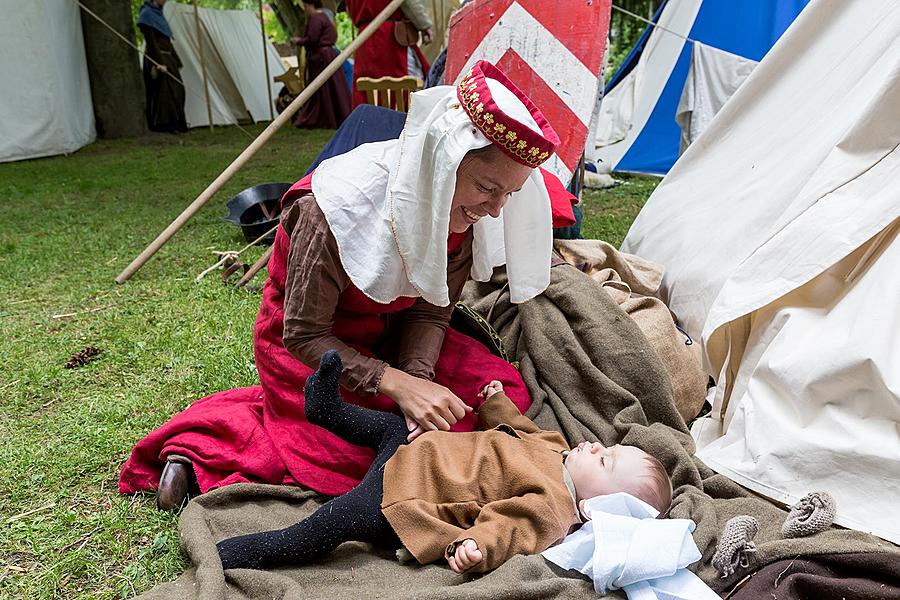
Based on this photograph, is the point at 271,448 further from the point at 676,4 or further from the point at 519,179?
the point at 676,4

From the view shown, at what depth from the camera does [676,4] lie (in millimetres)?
6266

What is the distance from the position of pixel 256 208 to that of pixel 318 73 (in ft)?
23.7

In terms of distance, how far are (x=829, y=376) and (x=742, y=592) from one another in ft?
2.05

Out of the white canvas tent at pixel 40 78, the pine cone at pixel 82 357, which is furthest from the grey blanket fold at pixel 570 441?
the white canvas tent at pixel 40 78

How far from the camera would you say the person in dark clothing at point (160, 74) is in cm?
988

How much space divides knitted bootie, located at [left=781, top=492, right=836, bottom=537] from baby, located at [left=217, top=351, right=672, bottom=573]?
0.26 meters

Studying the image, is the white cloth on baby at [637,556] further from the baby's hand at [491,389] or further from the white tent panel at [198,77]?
the white tent panel at [198,77]

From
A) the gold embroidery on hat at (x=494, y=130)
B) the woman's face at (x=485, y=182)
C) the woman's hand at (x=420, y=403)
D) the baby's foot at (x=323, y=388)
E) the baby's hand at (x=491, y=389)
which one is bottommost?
the baby's hand at (x=491, y=389)

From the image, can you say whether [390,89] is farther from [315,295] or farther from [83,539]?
[83,539]

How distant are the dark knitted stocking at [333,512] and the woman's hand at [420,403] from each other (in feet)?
0.16

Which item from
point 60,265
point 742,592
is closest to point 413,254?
point 742,592

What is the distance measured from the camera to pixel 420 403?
181 cm

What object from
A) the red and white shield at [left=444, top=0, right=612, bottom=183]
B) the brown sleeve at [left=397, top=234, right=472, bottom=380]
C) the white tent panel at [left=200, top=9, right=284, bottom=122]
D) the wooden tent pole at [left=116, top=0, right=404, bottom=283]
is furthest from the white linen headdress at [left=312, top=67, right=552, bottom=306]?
the white tent panel at [left=200, top=9, right=284, bottom=122]

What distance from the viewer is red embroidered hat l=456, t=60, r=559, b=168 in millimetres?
1541
